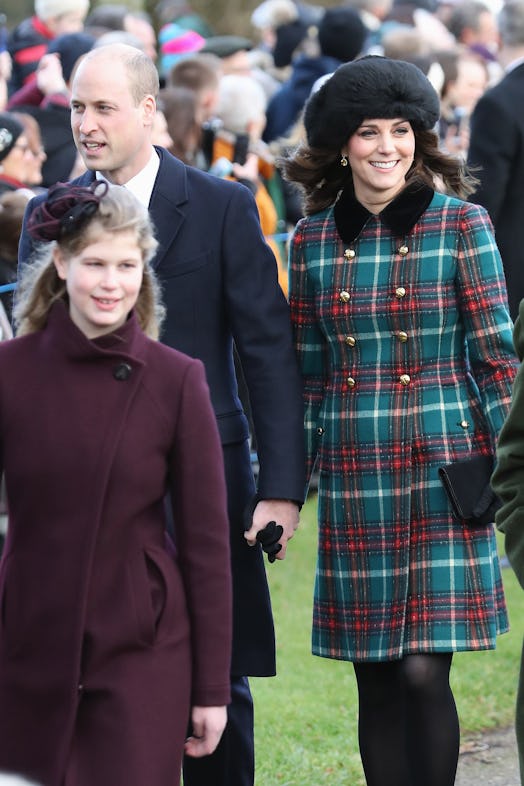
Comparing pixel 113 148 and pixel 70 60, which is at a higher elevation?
pixel 70 60

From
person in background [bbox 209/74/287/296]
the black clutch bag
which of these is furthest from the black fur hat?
person in background [bbox 209/74/287/296]

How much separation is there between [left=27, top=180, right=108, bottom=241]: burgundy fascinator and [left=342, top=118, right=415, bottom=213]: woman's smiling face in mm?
1057

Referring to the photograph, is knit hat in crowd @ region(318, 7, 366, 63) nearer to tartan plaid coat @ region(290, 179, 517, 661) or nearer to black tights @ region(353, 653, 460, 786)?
tartan plaid coat @ region(290, 179, 517, 661)

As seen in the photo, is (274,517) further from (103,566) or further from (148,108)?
(148,108)

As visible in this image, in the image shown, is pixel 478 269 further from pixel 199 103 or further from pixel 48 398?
pixel 199 103

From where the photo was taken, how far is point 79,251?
359 centimetres

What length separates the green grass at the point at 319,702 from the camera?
5.72 metres

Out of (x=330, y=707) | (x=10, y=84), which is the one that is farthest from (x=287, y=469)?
(x=10, y=84)

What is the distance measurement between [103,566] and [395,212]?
1519 millimetres

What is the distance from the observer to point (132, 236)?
3.59 m

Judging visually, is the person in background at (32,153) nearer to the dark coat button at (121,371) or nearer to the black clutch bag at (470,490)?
the black clutch bag at (470,490)

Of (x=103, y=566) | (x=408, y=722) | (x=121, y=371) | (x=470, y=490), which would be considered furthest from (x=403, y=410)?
(x=103, y=566)

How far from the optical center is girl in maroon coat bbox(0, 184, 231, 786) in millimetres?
3451

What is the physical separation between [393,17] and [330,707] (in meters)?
10.0
